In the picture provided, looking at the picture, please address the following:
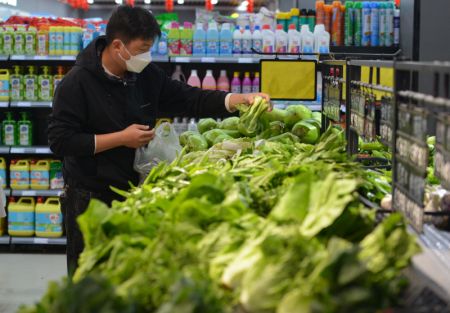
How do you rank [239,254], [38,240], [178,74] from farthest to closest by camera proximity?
[178,74], [38,240], [239,254]

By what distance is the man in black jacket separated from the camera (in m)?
3.65

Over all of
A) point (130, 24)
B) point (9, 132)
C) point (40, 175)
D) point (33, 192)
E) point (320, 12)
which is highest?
point (320, 12)

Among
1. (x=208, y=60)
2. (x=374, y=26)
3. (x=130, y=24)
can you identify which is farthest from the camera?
(x=374, y=26)

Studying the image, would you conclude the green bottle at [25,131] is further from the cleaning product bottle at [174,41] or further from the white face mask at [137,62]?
the white face mask at [137,62]

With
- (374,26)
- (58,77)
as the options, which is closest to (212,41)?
(58,77)

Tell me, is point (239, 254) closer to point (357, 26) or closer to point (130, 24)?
point (130, 24)

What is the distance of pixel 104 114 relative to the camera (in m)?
3.77

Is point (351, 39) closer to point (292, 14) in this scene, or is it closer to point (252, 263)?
point (292, 14)

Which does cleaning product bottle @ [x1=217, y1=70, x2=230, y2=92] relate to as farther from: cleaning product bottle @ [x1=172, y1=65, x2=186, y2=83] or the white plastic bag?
the white plastic bag

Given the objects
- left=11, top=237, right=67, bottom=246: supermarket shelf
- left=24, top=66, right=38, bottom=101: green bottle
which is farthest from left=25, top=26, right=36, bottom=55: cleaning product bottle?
left=11, top=237, right=67, bottom=246: supermarket shelf

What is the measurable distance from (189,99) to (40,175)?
3.28 metres

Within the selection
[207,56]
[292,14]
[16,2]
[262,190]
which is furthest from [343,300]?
[16,2]

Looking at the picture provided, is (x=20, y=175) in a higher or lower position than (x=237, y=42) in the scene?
lower

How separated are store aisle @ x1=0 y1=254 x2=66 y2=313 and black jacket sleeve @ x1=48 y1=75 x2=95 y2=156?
2.03 meters
